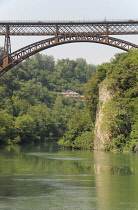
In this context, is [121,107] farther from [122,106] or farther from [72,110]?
[72,110]

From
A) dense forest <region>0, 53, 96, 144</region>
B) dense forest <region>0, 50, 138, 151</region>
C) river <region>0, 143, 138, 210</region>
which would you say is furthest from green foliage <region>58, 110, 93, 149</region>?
river <region>0, 143, 138, 210</region>

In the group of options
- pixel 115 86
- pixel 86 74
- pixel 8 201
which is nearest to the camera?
pixel 8 201

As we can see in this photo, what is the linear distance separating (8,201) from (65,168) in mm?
12734

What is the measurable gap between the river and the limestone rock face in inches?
736

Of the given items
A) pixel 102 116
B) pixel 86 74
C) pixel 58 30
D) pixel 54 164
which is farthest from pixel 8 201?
pixel 86 74

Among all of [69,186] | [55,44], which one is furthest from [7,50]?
[69,186]

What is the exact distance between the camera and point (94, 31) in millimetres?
56406

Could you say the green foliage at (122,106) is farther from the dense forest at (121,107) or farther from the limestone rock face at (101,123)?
the limestone rock face at (101,123)

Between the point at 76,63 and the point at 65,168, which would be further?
the point at 76,63

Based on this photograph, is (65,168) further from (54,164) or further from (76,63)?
(76,63)

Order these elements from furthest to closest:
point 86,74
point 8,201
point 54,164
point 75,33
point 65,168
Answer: point 86,74 → point 75,33 → point 54,164 → point 65,168 → point 8,201

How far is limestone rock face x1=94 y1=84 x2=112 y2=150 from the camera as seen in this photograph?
53188 millimetres

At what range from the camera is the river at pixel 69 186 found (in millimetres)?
19547

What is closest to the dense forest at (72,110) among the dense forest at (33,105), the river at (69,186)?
the dense forest at (33,105)
